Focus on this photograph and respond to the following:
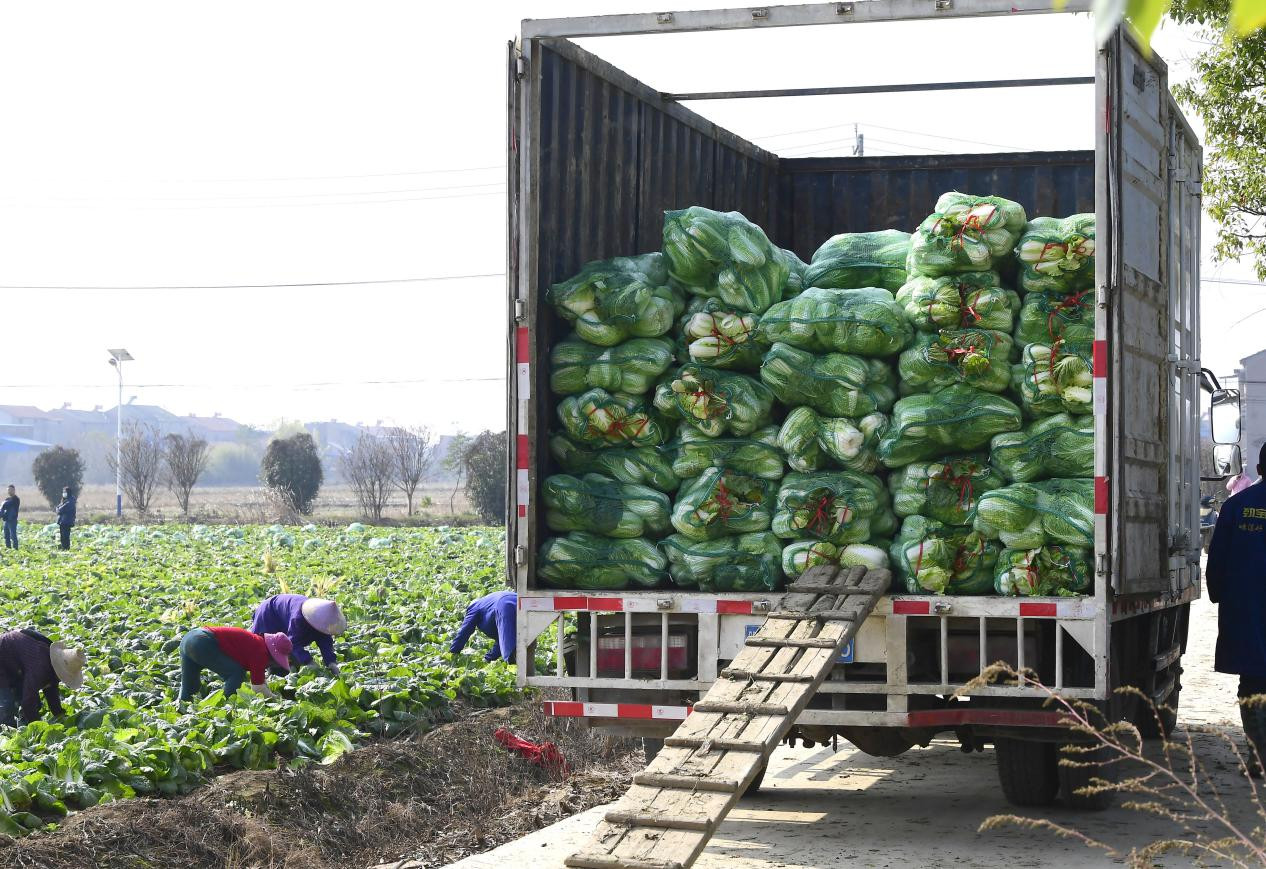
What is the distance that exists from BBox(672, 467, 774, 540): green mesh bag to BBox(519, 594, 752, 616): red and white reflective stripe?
36 cm

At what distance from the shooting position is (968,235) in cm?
679

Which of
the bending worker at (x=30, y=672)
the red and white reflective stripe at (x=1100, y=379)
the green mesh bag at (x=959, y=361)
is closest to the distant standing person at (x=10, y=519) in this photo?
the bending worker at (x=30, y=672)

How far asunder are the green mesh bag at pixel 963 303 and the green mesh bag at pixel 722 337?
0.74m

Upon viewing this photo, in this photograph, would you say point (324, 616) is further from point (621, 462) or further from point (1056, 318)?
point (1056, 318)

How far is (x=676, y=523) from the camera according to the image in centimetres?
691

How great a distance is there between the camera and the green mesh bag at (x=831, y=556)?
21.8ft

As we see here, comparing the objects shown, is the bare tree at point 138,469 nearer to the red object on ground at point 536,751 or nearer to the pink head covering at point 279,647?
the pink head covering at point 279,647

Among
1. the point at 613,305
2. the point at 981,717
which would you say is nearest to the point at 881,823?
the point at 981,717

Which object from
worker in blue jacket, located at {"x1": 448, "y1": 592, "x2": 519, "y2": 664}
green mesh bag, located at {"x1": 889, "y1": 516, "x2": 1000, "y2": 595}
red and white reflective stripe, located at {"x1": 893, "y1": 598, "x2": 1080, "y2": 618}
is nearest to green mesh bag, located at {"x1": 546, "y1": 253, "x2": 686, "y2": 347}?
green mesh bag, located at {"x1": 889, "y1": 516, "x2": 1000, "y2": 595}

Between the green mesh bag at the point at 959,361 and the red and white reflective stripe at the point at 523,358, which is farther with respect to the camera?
the red and white reflective stripe at the point at 523,358

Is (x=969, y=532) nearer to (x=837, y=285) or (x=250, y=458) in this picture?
(x=837, y=285)

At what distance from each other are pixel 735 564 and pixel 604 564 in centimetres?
61

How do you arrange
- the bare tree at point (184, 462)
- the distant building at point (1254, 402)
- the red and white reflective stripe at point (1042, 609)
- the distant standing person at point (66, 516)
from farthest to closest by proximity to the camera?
the bare tree at point (184, 462) < the distant standing person at point (66, 516) < the distant building at point (1254, 402) < the red and white reflective stripe at point (1042, 609)

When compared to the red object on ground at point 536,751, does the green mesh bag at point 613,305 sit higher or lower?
higher
